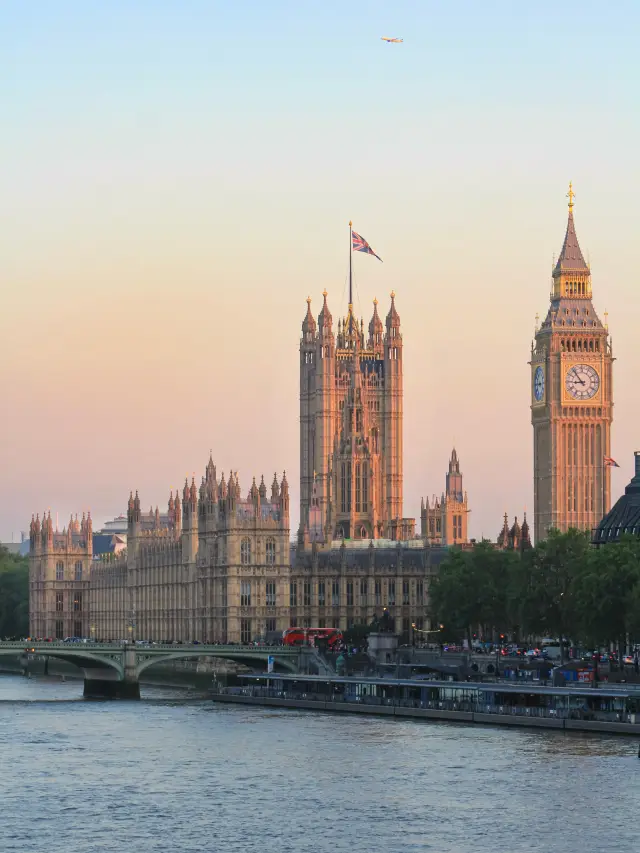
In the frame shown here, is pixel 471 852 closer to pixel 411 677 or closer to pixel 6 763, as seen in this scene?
pixel 6 763

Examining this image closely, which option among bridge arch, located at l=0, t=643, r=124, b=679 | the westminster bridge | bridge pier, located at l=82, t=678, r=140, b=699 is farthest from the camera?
bridge pier, located at l=82, t=678, r=140, b=699

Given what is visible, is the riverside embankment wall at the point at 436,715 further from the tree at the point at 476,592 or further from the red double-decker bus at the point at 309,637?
the tree at the point at 476,592

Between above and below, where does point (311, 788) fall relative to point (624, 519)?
below

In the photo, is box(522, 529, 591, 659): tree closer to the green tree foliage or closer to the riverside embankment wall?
the green tree foliage

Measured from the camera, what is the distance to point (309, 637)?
179875mm

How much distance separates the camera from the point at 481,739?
11731 cm

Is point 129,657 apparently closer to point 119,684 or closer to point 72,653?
point 119,684

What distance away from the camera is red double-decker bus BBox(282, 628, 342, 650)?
176250mm

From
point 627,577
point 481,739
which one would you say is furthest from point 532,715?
point 627,577

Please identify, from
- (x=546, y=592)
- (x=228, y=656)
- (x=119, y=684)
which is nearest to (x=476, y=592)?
(x=546, y=592)

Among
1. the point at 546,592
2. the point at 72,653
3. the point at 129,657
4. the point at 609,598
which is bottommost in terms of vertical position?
the point at 129,657

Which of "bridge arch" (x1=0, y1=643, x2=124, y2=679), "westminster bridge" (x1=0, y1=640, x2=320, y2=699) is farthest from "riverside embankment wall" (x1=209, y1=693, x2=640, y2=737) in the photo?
"bridge arch" (x1=0, y1=643, x2=124, y2=679)

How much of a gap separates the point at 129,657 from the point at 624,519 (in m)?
41.5

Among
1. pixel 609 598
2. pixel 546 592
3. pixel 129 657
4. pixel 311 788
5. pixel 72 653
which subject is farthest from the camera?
pixel 546 592
